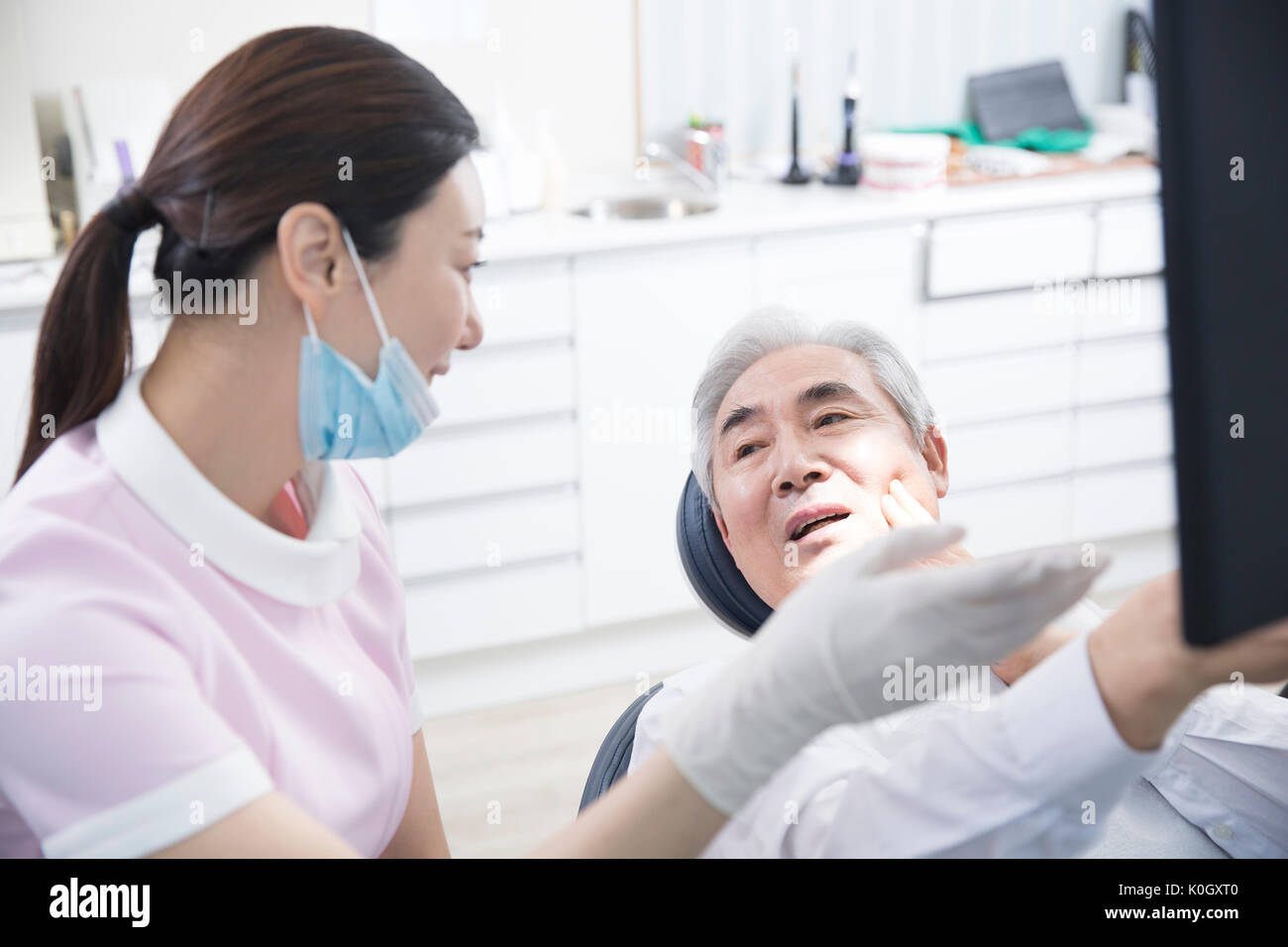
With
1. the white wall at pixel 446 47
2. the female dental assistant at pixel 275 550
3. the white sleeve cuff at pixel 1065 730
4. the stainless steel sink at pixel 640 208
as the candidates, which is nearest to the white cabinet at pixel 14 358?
the white wall at pixel 446 47

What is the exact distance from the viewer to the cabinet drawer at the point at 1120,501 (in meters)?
3.34

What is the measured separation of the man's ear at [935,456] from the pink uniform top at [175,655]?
0.70 m

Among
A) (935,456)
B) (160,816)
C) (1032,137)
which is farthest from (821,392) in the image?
(1032,137)

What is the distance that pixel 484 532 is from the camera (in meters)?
2.87

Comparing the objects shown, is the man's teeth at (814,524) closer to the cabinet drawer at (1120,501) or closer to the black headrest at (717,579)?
the black headrest at (717,579)

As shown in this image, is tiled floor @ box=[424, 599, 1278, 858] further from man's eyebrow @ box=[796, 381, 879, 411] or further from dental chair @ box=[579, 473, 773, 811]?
man's eyebrow @ box=[796, 381, 879, 411]

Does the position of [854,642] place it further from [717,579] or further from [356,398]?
[717,579]

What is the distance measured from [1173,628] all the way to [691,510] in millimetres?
864

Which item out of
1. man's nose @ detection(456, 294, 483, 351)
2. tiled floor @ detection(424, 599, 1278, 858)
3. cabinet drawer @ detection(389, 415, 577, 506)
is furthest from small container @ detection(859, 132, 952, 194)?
man's nose @ detection(456, 294, 483, 351)

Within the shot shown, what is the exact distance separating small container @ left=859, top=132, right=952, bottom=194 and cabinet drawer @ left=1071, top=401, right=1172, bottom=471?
71cm

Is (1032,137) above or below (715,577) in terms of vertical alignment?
above

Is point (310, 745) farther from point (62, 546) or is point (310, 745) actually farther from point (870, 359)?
point (870, 359)

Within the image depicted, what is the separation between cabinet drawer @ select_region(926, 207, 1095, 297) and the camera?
3027mm

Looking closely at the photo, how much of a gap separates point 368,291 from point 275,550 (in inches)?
9.3
